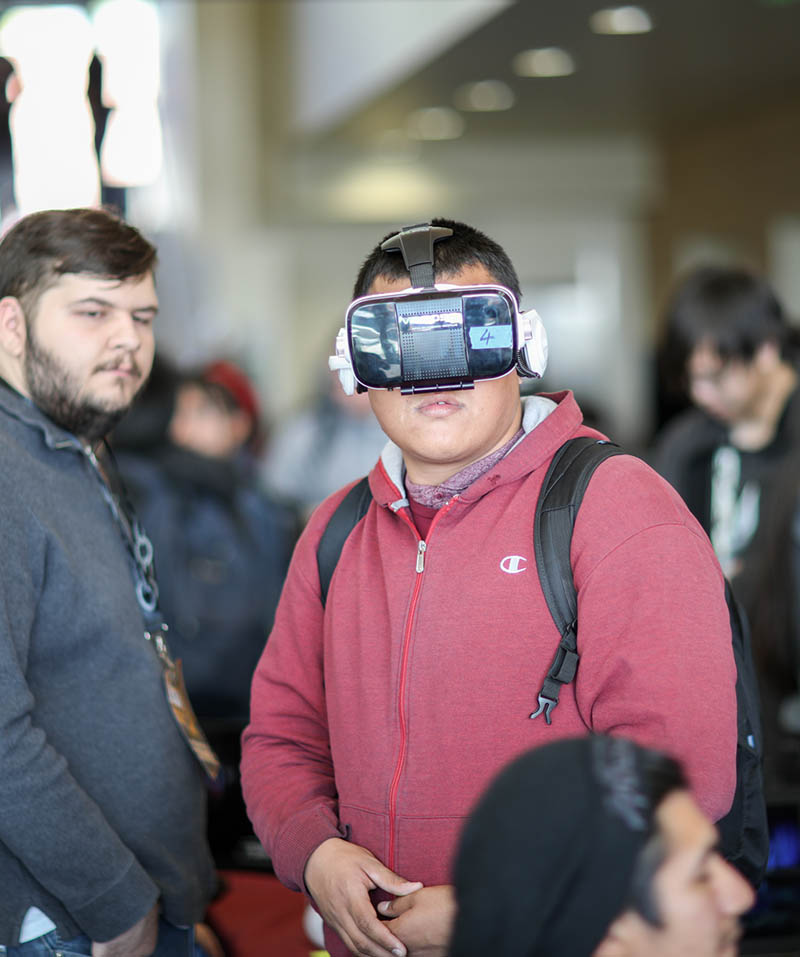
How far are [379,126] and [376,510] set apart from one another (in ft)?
21.0

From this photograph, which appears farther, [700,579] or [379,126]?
[379,126]

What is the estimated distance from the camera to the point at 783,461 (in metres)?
2.79

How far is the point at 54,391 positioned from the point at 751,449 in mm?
1804

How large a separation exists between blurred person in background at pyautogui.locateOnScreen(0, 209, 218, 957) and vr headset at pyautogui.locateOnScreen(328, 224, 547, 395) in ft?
1.72

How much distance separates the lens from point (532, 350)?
1.50 metres

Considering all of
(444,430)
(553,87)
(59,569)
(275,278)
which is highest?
(553,87)

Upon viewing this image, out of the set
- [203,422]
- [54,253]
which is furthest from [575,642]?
[203,422]

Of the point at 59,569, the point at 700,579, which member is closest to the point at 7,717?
the point at 59,569

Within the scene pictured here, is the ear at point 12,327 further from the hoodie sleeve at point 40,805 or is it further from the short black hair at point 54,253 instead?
the hoodie sleeve at point 40,805

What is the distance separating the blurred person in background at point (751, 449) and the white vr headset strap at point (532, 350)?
1.38 m

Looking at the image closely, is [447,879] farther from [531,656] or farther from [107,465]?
[107,465]

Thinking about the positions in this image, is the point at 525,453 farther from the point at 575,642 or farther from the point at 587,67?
the point at 587,67

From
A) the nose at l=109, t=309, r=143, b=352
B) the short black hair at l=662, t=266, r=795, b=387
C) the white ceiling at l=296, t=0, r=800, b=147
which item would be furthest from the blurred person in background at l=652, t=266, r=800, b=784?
the white ceiling at l=296, t=0, r=800, b=147

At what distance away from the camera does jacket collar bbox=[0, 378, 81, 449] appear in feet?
5.80
